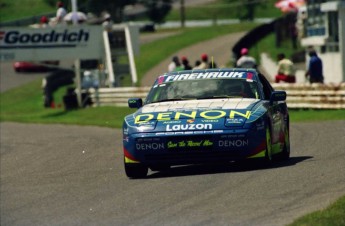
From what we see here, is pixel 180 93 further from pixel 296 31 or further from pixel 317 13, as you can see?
pixel 296 31

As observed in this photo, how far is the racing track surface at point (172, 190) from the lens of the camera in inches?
420

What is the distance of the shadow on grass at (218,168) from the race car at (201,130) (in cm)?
12

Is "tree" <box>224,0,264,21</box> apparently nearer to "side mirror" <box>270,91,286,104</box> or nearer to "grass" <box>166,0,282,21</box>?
"grass" <box>166,0,282,21</box>

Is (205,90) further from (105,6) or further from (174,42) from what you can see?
(174,42)

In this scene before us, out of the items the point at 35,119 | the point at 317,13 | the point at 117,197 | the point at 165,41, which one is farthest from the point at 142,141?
the point at 165,41

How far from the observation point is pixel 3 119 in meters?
35.4

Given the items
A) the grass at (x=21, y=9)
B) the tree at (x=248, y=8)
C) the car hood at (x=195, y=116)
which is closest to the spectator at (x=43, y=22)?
the grass at (x=21, y=9)

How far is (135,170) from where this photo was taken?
14484 mm

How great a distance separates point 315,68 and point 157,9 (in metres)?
52.3

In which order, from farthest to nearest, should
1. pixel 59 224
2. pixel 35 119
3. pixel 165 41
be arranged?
1. pixel 165 41
2. pixel 35 119
3. pixel 59 224

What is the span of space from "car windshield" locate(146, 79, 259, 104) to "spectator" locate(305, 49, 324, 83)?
47.3 ft

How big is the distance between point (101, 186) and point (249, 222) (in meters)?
4.23

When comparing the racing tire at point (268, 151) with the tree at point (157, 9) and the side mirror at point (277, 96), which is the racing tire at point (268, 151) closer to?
the side mirror at point (277, 96)

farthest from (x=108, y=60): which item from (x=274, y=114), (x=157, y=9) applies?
(x=157, y=9)
